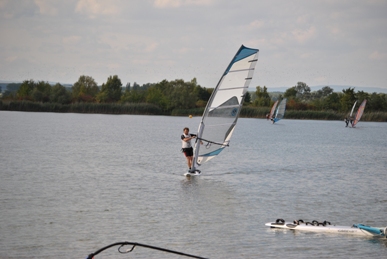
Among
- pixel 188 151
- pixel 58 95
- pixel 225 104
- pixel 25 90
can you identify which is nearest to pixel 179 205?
pixel 188 151

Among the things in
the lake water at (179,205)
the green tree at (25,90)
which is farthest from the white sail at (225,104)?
the green tree at (25,90)

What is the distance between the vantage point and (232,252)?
9891 mm

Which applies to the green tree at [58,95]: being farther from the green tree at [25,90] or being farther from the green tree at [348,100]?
the green tree at [348,100]

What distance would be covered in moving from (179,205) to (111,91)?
99.8 meters

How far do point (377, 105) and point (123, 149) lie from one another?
259ft

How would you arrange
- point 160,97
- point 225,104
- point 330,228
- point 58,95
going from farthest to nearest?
point 160,97
point 58,95
point 225,104
point 330,228

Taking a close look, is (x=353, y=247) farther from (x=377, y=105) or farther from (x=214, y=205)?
(x=377, y=105)

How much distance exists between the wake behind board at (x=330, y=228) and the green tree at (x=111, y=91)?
331ft

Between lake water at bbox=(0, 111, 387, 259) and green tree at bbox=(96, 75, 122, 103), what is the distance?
8660cm

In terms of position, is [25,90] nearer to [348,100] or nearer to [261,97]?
[261,97]

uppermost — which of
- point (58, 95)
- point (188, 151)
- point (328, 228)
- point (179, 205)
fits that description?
point (58, 95)

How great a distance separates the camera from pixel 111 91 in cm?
11212

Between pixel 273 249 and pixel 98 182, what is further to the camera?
pixel 98 182

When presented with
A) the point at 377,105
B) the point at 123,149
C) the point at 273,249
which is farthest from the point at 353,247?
the point at 377,105
